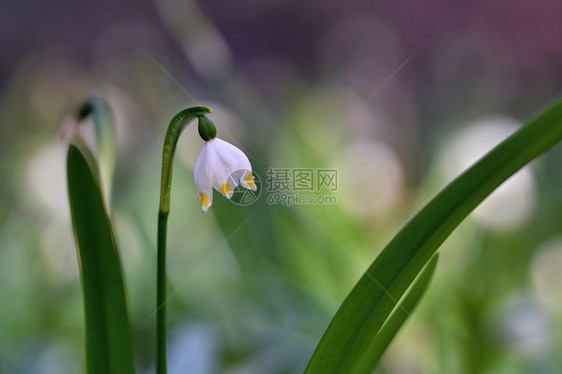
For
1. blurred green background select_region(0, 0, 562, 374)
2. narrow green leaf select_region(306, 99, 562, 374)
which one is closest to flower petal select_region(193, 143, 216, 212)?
narrow green leaf select_region(306, 99, 562, 374)

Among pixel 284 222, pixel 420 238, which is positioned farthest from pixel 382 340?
pixel 284 222

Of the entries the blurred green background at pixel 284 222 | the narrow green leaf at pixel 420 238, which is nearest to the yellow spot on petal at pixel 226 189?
the narrow green leaf at pixel 420 238

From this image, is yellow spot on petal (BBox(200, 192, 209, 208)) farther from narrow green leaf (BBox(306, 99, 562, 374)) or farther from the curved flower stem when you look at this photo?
narrow green leaf (BBox(306, 99, 562, 374))

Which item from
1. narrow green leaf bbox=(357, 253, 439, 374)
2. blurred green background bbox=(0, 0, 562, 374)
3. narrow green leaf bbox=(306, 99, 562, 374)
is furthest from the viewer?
blurred green background bbox=(0, 0, 562, 374)

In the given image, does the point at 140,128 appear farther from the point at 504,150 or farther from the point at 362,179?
the point at 504,150

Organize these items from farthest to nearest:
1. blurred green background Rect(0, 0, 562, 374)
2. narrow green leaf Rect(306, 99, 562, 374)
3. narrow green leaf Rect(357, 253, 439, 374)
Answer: blurred green background Rect(0, 0, 562, 374), narrow green leaf Rect(357, 253, 439, 374), narrow green leaf Rect(306, 99, 562, 374)

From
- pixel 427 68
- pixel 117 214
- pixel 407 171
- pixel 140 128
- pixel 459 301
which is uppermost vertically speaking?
pixel 427 68

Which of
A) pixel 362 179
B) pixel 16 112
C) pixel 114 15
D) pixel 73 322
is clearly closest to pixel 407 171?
pixel 362 179
